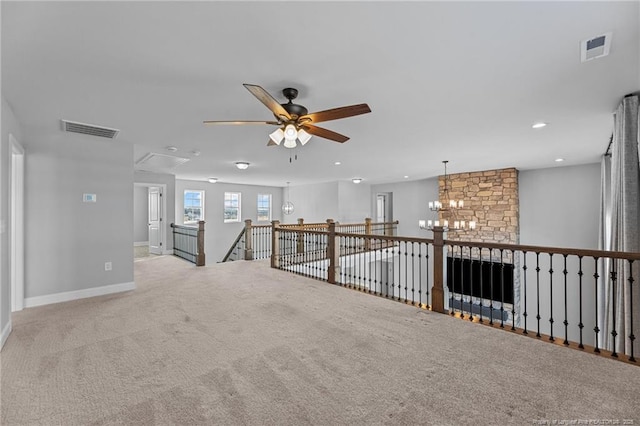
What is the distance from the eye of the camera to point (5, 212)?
296 centimetres

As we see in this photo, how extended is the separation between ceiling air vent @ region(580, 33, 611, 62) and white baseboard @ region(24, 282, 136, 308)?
623 cm

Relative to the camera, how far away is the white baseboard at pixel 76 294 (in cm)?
397

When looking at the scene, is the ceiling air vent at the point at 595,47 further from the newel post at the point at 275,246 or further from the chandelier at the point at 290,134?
the newel post at the point at 275,246

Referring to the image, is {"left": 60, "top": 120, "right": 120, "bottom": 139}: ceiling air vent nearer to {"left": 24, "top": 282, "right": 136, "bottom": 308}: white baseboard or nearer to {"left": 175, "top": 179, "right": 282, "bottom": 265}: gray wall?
{"left": 24, "top": 282, "right": 136, "bottom": 308}: white baseboard

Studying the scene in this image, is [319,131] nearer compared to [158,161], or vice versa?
[319,131]

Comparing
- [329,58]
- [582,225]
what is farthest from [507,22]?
[582,225]

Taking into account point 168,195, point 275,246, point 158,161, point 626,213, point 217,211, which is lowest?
point 275,246

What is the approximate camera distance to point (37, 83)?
2.55 m

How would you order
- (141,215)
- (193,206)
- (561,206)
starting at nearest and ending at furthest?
(561,206) < (193,206) < (141,215)

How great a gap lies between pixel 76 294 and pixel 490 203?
9026mm

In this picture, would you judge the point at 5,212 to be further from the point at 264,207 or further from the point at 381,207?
the point at 381,207

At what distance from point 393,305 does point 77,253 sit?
474 cm

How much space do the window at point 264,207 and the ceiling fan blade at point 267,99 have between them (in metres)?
9.29

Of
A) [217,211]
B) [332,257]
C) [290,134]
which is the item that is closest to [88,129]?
[290,134]
